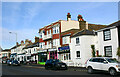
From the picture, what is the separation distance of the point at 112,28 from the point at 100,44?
3.57 metres

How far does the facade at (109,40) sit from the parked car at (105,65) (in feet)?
28.1

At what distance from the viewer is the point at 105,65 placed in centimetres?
1712

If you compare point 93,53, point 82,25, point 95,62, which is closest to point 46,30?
point 82,25

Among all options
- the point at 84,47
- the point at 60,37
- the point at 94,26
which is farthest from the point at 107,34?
the point at 94,26

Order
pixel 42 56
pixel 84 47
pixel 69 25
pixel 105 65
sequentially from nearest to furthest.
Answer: pixel 105 65 < pixel 84 47 < pixel 69 25 < pixel 42 56

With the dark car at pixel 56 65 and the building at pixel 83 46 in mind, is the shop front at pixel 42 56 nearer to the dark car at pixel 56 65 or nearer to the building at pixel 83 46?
the building at pixel 83 46

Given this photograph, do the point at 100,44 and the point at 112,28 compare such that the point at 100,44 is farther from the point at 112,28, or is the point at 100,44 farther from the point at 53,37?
the point at 53,37

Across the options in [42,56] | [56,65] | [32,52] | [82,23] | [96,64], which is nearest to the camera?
[96,64]

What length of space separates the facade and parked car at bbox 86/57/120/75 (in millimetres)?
8561

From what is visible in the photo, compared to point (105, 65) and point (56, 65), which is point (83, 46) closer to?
point (56, 65)

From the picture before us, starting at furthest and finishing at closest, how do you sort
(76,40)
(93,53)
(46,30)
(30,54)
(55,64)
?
1. (30,54)
2. (46,30)
3. (76,40)
4. (93,53)
5. (55,64)

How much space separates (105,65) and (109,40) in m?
10.9

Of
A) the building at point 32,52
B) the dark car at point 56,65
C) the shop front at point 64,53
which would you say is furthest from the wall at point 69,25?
the dark car at point 56,65

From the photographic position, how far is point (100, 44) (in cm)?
2889
